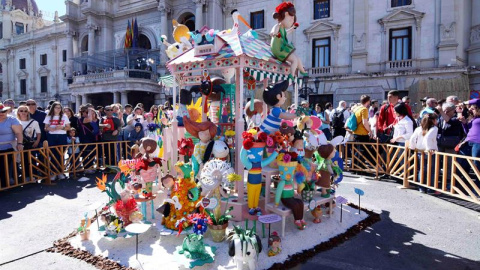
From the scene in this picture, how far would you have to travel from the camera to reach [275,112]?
4.55 m

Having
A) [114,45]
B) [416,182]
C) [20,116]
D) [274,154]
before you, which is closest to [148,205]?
[274,154]

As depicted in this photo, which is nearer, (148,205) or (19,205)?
(148,205)

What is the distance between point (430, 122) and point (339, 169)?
2996 mm

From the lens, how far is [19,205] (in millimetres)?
6004

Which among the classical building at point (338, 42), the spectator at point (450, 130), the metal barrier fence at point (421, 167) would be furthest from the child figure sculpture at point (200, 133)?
the classical building at point (338, 42)

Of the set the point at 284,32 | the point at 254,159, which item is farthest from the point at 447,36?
the point at 254,159

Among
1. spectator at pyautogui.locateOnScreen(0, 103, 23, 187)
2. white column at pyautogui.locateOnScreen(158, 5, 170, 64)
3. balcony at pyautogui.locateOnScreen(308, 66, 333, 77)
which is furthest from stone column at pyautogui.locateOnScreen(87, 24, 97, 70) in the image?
spectator at pyautogui.locateOnScreen(0, 103, 23, 187)

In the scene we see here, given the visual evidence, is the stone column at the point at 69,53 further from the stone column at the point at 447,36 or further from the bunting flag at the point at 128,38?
the stone column at the point at 447,36

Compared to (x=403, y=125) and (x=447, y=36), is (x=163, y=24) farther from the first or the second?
(x=403, y=125)

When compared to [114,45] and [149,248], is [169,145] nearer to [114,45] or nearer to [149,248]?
[149,248]

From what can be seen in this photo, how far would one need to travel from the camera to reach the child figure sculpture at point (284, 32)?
193 inches

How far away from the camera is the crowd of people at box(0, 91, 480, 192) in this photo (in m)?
6.72

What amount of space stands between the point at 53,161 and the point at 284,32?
293 inches

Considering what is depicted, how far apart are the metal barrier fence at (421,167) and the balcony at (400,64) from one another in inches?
486
